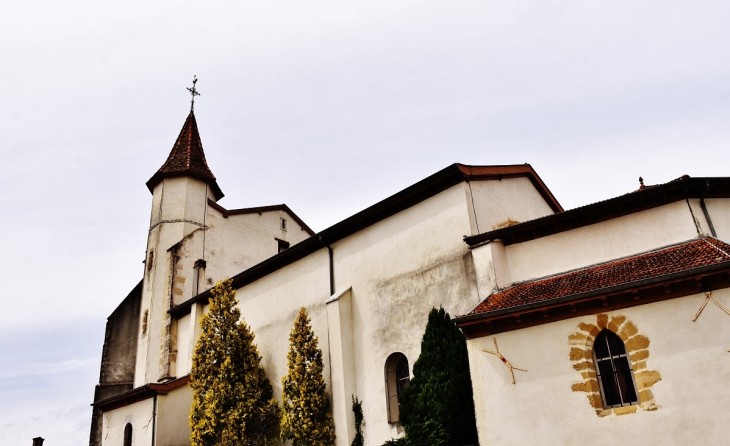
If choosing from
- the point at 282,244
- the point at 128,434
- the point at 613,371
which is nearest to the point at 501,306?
the point at 613,371

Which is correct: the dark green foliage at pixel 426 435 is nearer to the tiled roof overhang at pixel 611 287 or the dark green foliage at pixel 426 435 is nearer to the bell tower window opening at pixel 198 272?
Answer: the tiled roof overhang at pixel 611 287

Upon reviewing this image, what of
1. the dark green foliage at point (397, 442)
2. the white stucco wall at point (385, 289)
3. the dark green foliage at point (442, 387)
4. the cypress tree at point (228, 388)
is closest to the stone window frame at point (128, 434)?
the cypress tree at point (228, 388)

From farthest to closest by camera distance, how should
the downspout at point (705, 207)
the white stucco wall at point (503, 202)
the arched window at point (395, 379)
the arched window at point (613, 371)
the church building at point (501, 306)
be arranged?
1. the white stucco wall at point (503, 202)
2. the arched window at point (395, 379)
3. the downspout at point (705, 207)
4. the arched window at point (613, 371)
5. the church building at point (501, 306)

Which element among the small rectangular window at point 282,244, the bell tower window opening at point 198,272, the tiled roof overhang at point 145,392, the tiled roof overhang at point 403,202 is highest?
the small rectangular window at point 282,244

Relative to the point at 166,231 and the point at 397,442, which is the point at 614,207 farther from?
the point at 166,231

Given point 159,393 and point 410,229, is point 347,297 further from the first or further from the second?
point 159,393

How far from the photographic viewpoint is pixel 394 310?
1702cm

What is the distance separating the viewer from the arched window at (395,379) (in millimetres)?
16355

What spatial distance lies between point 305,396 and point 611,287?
9.12 metres

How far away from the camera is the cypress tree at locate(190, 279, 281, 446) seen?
1852cm

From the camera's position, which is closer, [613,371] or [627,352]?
[627,352]

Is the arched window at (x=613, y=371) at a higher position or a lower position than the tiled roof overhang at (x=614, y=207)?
lower

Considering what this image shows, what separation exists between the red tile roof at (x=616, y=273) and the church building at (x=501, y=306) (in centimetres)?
6

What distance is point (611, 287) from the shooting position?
11695mm
